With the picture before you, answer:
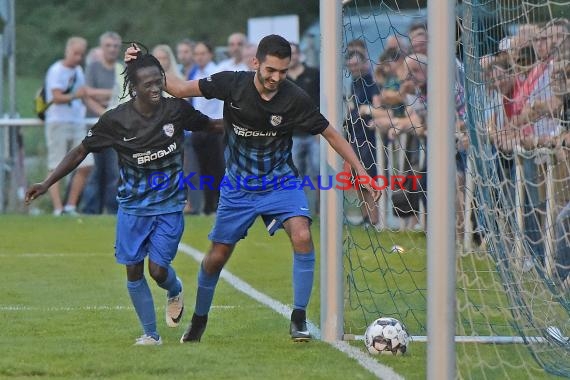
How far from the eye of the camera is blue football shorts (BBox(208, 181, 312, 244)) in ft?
26.2

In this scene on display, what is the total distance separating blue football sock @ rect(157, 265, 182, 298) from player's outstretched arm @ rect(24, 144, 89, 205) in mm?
832

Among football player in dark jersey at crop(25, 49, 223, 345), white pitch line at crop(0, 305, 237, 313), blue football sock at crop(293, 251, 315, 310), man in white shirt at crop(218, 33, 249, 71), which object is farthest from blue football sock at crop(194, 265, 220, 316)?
man in white shirt at crop(218, 33, 249, 71)

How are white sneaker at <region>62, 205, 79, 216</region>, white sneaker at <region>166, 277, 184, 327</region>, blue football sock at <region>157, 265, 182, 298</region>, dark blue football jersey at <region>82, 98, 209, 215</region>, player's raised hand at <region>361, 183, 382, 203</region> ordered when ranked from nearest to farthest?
player's raised hand at <region>361, 183, 382, 203</region>, dark blue football jersey at <region>82, 98, 209, 215</region>, blue football sock at <region>157, 265, 182, 298</region>, white sneaker at <region>166, 277, 184, 327</region>, white sneaker at <region>62, 205, 79, 216</region>

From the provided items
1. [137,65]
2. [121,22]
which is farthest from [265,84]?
[121,22]

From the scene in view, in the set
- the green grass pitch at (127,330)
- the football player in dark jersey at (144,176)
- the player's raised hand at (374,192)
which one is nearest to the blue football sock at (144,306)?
the football player in dark jersey at (144,176)

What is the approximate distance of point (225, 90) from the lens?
26.2 ft

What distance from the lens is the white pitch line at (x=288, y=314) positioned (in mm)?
6902

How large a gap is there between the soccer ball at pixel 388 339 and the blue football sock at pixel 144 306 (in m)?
1.23

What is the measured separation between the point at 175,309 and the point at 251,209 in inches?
34.1

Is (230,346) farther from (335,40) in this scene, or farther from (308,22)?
(308,22)

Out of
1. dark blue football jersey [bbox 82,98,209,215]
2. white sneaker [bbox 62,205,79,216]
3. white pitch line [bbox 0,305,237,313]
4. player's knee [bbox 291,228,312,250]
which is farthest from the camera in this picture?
white sneaker [bbox 62,205,79,216]

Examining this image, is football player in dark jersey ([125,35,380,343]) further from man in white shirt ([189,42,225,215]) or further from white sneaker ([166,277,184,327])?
man in white shirt ([189,42,225,215])

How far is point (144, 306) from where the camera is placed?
307 inches

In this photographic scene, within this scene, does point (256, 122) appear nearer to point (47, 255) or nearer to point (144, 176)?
point (144, 176)
